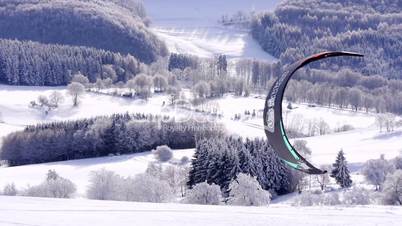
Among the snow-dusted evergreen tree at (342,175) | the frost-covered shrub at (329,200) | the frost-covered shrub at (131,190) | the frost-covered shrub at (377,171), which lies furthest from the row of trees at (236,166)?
the frost-covered shrub at (131,190)

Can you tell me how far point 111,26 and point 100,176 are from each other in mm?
121549

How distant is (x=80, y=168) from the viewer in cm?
7062

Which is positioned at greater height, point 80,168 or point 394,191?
point 394,191

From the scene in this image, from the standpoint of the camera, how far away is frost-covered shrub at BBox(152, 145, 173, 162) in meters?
74.4

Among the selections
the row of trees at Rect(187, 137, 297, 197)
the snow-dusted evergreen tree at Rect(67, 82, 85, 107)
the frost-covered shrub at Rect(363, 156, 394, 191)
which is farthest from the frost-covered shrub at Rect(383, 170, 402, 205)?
the snow-dusted evergreen tree at Rect(67, 82, 85, 107)

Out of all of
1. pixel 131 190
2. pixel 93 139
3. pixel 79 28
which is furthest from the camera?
pixel 79 28

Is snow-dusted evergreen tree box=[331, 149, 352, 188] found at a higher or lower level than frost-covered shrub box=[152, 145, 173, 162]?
higher

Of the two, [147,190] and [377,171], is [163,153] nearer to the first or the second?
[377,171]

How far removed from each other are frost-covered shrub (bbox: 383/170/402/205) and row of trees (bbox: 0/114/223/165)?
114 feet

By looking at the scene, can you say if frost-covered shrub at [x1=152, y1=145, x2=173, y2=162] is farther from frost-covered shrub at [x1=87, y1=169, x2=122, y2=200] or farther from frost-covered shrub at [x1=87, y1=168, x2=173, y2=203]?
frost-covered shrub at [x1=87, y1=168, x2=173, y2=203]

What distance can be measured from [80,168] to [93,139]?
963 centimetres

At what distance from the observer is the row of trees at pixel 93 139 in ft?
260

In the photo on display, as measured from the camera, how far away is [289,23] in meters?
188

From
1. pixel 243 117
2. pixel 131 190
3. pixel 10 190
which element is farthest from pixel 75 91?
pixel 131 190
